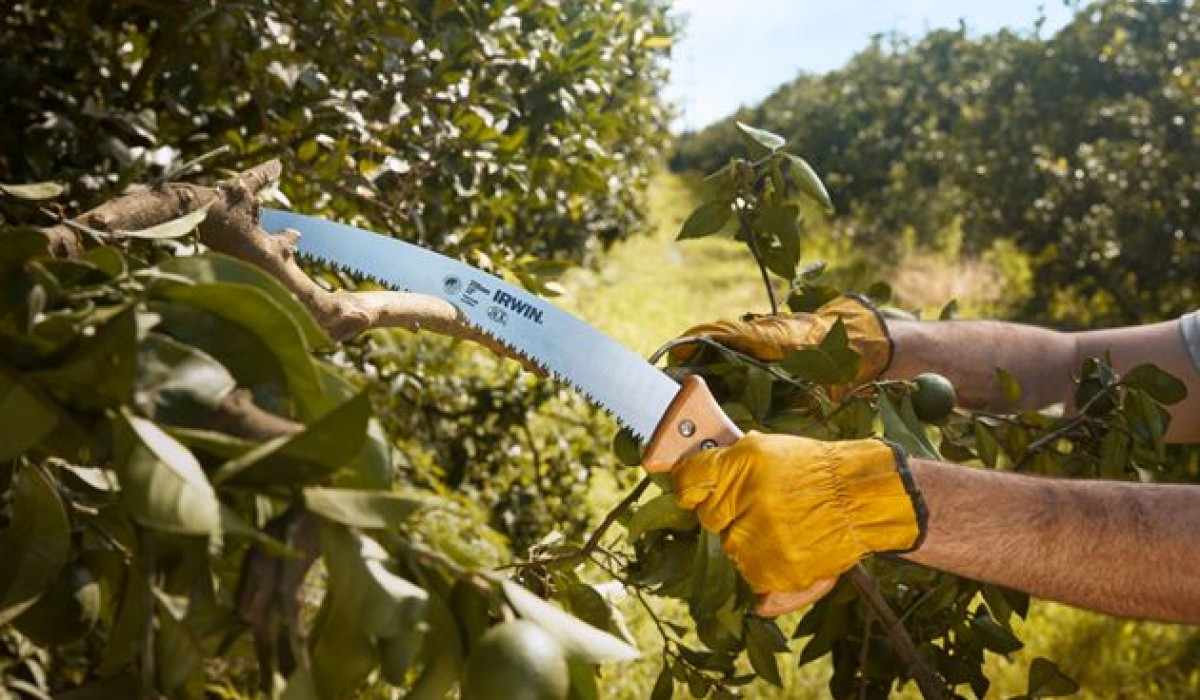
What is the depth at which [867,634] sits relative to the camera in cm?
165

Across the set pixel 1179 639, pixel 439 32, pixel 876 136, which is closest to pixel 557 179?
pixel 439 32

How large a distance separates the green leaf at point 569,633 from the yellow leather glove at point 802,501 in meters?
0.68

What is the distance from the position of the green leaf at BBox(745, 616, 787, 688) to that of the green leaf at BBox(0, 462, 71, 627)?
103cm

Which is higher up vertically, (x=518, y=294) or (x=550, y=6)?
(x=550, y=6)

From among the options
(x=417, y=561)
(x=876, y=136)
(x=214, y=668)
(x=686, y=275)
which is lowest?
→ (x=686, y=275)

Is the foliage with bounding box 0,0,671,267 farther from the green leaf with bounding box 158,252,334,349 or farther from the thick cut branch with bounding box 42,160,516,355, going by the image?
the green leaf with bounding box 158,252,334,349

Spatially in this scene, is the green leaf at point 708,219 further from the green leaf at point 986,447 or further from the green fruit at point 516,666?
the green fruit at point 516,666

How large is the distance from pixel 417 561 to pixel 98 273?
0.94ft

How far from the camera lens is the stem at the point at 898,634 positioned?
155 centimetres

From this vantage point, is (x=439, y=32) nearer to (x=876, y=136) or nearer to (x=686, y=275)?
(x=686, y=275)

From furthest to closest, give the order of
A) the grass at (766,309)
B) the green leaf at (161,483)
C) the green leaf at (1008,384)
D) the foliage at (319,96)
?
the grass at (766,309), the foliage at (319,96), the green leaf at (1008,384), the green leaf at (161,483)

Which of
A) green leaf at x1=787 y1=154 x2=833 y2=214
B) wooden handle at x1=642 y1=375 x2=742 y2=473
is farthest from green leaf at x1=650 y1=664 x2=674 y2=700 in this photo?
green leaf at x1=787 y1=154 x2=833 y2=214

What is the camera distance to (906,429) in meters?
1.43

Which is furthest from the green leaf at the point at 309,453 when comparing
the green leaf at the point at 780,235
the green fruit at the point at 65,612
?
the green leaf at the point at 780,235
